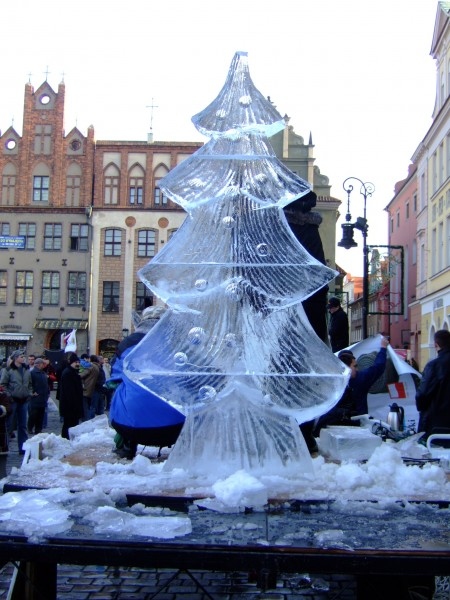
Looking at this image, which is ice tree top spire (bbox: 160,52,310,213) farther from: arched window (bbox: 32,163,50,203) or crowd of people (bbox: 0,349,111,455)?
arched window (bbox: 32,163,50,203)

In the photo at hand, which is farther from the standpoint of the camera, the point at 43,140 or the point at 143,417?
the point at 43,140

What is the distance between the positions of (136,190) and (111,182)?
163 cm

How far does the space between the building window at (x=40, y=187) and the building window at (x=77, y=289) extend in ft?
16.4

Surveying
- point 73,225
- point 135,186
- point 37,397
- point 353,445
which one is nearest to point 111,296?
point 73,225

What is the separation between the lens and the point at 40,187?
45094 millimetres

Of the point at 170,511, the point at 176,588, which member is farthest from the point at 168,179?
the point at 176,588

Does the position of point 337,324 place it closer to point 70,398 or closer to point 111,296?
point 70,398

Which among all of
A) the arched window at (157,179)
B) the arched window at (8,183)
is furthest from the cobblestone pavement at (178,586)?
the arched window at (8,183)

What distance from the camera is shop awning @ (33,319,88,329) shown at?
4422 centimetres

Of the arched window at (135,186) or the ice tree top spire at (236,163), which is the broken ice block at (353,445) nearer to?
the ice tree top spire at (236,163)

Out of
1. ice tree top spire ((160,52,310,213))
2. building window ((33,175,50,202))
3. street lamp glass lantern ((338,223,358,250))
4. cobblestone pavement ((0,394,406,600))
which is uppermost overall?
building window ((33,175,50,202))

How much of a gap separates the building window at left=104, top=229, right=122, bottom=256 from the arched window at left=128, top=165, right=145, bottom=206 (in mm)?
2138

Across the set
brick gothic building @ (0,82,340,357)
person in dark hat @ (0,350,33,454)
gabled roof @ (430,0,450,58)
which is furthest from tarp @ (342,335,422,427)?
brick gothic building @ (0,82,340,357)

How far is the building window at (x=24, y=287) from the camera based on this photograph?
45219 mm
